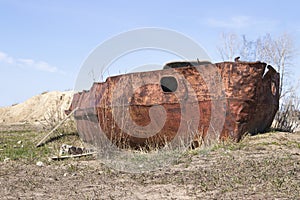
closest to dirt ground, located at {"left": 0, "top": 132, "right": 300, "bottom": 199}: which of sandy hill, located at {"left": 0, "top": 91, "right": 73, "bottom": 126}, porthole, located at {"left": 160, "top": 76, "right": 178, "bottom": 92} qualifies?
porthole, located at {"left": 160, "top": 76, "right": 178, "bottom": 92}

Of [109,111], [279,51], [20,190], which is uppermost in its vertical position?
[279,51]

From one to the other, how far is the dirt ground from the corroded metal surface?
2.10ft

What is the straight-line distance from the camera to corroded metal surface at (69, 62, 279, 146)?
6309 millimetres

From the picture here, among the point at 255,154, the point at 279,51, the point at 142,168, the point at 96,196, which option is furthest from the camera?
the point at 279,51

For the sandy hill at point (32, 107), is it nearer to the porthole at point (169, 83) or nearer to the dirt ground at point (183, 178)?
the porthole at point (169, 83)

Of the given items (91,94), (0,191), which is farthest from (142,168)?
(91,94)

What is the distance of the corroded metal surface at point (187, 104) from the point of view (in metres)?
6.31

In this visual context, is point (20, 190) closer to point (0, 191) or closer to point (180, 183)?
point (0, 191)

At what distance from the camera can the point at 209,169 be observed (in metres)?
4.56

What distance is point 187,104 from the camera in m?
6.54

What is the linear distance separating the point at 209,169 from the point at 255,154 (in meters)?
1.13

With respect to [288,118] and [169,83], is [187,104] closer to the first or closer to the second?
[169,83]

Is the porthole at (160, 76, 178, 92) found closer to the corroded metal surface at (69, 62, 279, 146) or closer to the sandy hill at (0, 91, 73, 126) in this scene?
the corroded metal surface at (69, 62, 279, 146)

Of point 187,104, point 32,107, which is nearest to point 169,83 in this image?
point 187,104
